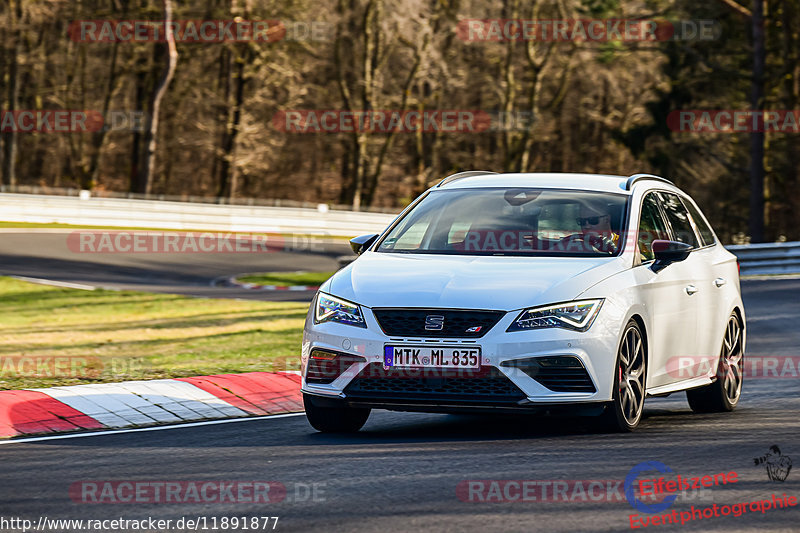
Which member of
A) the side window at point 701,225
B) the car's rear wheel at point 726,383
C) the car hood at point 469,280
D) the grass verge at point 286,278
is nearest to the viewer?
the car hood at point 469,280

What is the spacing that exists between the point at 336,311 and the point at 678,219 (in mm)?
3235

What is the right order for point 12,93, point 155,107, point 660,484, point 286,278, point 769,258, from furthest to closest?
1. point 12,93
2. point 155,107
3. point 286,278
4. point 769,258
5. point 660,484

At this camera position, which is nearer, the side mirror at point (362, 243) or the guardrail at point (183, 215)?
the side mirror at point (362, 243)

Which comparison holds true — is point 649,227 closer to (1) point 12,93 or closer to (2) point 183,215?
(2) point 183,215

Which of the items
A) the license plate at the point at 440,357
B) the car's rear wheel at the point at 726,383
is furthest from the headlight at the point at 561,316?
the car's rear wheel at the point at 726,383

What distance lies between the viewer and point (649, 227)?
8773 mm

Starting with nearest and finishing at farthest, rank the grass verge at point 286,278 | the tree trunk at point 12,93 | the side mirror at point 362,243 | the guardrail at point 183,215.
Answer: the side mirror at point 362,243 → the grass verge at point 286,278 → the guardrail at point 183,215 → the tree trunk at point 12,93

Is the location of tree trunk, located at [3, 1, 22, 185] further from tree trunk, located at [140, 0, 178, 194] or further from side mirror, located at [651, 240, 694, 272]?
side mirror, located at [651, 240, 694, 272]

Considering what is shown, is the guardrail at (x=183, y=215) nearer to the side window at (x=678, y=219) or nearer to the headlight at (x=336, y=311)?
the side window at (x=678, y=219)

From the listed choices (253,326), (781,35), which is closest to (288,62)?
(781,35)

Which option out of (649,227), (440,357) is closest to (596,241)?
(649,227)

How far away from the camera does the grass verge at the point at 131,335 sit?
11.4 meters

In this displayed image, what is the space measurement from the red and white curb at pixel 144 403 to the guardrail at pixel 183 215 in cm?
3119

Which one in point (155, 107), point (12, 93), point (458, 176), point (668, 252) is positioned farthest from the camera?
point (12, 93)
